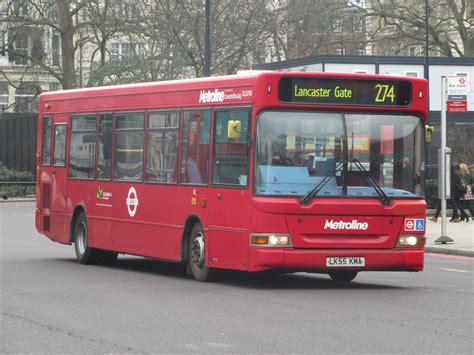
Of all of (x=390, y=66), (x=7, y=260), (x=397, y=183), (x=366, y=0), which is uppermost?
(x=366, y=0)

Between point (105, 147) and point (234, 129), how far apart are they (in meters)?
4.57

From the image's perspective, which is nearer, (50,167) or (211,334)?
(211,334)

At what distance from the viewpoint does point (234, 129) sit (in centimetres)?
1590

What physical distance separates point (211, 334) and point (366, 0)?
186 feet

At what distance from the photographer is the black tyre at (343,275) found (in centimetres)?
1702

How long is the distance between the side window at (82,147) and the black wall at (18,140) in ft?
131

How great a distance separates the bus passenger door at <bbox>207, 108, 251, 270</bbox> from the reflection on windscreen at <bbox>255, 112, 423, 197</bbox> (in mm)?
325

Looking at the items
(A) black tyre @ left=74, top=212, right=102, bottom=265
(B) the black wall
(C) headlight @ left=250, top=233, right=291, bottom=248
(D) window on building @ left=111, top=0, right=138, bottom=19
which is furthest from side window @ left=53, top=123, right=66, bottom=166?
(B) the black wall

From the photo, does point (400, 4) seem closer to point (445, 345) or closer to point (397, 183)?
point (397, 183)

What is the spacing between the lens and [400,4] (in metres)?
65.9

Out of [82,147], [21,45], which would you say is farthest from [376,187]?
[21,45]

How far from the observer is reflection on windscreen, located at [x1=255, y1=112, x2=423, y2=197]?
1546cm

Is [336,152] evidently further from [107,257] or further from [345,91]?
[107,257]

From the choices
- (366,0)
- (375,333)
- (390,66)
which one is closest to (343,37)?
(366,0)
